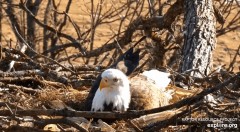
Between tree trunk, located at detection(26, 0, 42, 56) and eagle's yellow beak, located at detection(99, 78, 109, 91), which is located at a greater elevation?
tree trunk, located at detection(26, 0, 42, 56)

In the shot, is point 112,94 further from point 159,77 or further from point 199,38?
point 199,38

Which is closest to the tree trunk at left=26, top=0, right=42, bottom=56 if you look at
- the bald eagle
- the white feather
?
the white feather

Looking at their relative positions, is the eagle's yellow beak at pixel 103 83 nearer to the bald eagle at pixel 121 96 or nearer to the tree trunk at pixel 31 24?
the bald eagle at pixel 121 96

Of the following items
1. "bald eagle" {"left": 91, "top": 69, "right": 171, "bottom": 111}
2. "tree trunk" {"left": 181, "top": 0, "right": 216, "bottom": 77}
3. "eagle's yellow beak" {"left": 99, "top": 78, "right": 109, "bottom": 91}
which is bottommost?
"bald eagle" {"left": 91, "top": 69, "right": 171, "bottom": 111}

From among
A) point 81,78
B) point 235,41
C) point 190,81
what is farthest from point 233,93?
point 235,41

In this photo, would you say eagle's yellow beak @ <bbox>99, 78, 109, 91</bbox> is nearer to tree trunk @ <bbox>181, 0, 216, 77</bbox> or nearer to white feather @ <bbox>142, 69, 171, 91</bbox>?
white feather @ <bbox>142, 69, 171, 91</bbox>

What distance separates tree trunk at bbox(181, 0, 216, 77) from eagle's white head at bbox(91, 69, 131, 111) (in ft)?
2.49

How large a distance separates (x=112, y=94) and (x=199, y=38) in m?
0.98

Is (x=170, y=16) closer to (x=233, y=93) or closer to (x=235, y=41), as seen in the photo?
(x=233, y=93)

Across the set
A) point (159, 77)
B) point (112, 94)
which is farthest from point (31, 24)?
point (112, 94)

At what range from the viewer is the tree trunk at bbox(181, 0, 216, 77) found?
568cm

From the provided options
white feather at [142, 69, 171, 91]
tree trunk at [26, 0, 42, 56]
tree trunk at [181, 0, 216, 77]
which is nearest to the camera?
white feather at [142, 69, 171, 91]

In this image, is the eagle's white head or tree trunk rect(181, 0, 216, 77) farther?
tree trunk rect(181, 0, 216, 77)

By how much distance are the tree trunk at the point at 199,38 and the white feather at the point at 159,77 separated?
0.67ft
